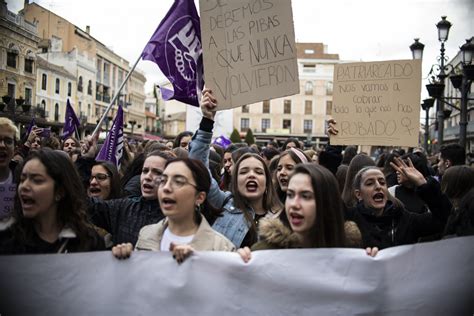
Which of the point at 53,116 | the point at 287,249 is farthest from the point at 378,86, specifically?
the point at 53,116

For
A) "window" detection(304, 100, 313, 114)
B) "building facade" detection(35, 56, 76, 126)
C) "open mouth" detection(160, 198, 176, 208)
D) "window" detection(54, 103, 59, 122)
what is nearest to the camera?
"open mouth" detection(160, 198, 176, 208)

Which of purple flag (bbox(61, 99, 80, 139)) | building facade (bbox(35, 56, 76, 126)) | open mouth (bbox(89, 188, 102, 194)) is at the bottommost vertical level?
open mouth (bbox(89, 188, 102, 194))

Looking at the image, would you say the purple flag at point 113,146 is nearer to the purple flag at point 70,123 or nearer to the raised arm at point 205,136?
the purple flag at point 70,123

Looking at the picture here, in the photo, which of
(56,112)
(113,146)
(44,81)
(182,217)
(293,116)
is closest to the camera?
(182,217)

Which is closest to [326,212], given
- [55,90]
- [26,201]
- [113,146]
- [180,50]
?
[26,201]

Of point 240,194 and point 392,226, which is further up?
point 240,194

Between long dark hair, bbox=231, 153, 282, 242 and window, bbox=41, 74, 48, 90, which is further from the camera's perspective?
window, bbox=41, 74, 48, 90

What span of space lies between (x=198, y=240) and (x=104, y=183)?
1726 millimetres

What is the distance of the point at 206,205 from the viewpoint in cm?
335

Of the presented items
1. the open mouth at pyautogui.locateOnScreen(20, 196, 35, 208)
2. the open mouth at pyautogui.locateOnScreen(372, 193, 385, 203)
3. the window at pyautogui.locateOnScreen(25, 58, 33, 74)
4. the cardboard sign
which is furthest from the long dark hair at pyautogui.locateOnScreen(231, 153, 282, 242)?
the window at pyautogui.locateOnScreen(25, 58, 33, 74)

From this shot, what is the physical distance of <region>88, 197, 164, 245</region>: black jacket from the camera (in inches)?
123

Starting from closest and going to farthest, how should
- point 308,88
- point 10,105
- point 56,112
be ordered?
point 10,105
point 56,112
point 308,88

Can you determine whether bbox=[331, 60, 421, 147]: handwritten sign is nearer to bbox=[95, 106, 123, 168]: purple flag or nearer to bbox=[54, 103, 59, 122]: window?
bbox=[95, 106, 123, 168]: purple flag

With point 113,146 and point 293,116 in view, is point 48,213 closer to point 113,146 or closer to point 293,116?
point 113,146
